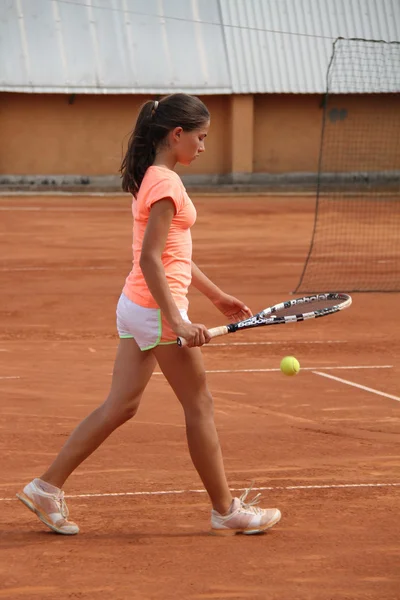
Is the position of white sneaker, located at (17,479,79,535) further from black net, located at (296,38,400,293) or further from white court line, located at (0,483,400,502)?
black net, located at (296,38,400,293)

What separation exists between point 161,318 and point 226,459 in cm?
195

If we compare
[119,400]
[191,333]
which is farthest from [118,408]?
[191,333]

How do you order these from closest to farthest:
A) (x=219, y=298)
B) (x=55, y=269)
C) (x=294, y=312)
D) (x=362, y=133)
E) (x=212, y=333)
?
(x=212, y=333)
(x=219, y=298)
(x=294, y=312)
(x=55, y=269)
(x=362, y=133)

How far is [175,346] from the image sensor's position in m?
5.23

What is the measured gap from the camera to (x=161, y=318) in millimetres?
5219

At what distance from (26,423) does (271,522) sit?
2.82 m

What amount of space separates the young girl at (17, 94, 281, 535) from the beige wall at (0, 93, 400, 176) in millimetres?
28356

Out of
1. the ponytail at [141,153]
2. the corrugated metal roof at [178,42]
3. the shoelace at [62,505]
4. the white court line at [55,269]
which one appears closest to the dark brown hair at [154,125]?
the ponytail at [141,153]

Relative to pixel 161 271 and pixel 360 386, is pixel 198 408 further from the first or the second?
pixel 360 386

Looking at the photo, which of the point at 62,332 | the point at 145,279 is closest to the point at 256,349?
the point at 62,332

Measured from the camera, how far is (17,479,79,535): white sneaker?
5438mm

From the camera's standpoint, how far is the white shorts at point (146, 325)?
5.21 metres

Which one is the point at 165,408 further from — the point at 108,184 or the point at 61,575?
the point at 108,184

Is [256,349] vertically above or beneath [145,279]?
beneath
